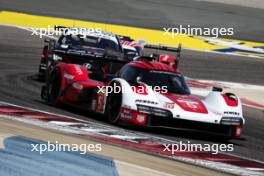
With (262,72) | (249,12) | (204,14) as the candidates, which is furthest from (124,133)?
(249,12)

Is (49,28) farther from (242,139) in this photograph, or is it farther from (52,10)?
(242,139)

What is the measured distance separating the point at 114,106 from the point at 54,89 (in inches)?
91.1

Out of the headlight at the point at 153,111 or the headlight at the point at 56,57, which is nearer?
the headlight at the point at 153,111

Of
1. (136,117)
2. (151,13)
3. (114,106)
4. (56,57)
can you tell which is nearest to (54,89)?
(56,57)

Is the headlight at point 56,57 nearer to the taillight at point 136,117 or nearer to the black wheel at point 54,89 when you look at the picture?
the black wheel at point 54,89

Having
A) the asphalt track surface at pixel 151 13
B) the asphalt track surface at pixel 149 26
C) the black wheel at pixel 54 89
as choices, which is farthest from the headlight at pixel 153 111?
the asphalt track surface at pixel 151 13

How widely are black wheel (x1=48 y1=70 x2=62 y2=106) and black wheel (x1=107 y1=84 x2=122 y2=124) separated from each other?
5.99 feet

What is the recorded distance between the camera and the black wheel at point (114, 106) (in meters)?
12.9

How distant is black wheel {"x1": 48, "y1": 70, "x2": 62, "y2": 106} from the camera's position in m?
14.9

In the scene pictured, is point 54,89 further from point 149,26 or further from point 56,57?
point 149,26

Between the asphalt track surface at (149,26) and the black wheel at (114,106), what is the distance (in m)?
0.53

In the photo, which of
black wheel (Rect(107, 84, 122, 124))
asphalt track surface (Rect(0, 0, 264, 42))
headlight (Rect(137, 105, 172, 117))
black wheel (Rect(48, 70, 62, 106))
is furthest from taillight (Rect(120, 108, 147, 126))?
asphalt track surface (Rect(0, 0, 264, 42))

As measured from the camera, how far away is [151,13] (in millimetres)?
33531

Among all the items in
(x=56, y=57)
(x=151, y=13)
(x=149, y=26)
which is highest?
(x=151, y=13)
